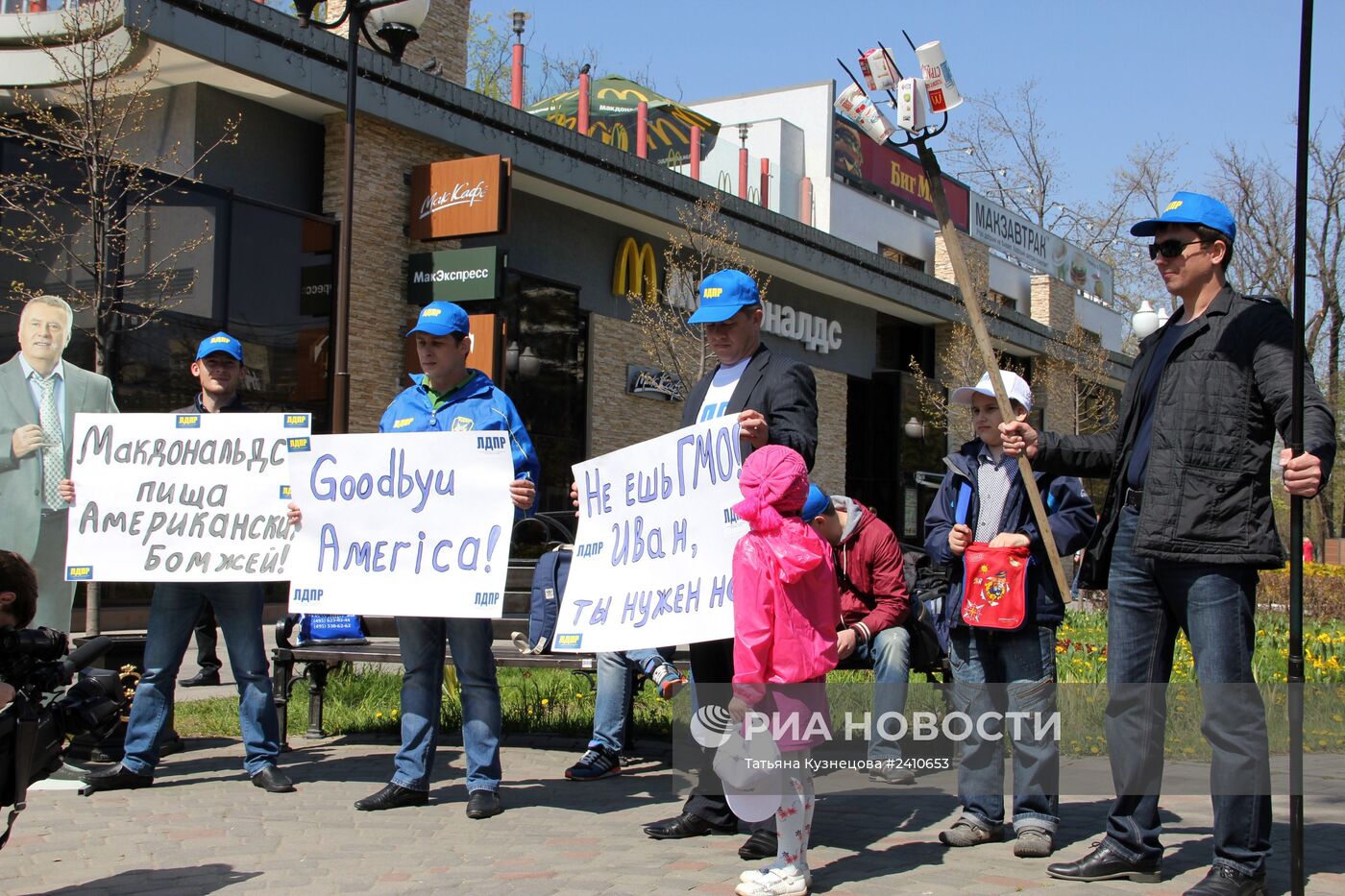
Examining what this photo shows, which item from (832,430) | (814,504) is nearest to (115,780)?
(814,504)

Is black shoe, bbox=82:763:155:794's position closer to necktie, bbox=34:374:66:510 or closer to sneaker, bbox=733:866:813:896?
necktie, bbox=34:374:66:510

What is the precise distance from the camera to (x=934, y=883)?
4.58m

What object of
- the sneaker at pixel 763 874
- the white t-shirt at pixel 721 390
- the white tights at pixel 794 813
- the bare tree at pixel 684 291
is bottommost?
the sneaker at pixel 763 874

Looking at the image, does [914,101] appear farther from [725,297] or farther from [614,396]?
[614,396]

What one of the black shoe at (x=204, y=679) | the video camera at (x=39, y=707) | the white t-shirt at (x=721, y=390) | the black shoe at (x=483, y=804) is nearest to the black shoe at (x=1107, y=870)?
the white t-shirt at (x=721, y=390)

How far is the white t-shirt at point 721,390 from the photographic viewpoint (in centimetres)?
542

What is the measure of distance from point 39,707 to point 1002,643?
137 inches

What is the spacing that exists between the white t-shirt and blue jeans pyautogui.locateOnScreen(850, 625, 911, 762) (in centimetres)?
186

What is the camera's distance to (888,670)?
263 inches

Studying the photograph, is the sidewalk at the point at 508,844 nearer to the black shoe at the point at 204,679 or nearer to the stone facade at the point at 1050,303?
the black shoe at the point at 204,679

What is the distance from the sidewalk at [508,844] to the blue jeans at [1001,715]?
0.17 m

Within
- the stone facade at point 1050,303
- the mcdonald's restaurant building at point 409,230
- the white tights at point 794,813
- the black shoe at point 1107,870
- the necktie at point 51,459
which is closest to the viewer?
the white tights at point 794,813

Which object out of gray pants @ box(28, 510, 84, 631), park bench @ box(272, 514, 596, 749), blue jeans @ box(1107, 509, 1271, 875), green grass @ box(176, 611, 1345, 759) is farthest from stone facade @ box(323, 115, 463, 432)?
blue jeans @ box(1107, 509, 1271, 875)

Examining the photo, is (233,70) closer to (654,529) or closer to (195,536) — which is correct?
(195,536)
